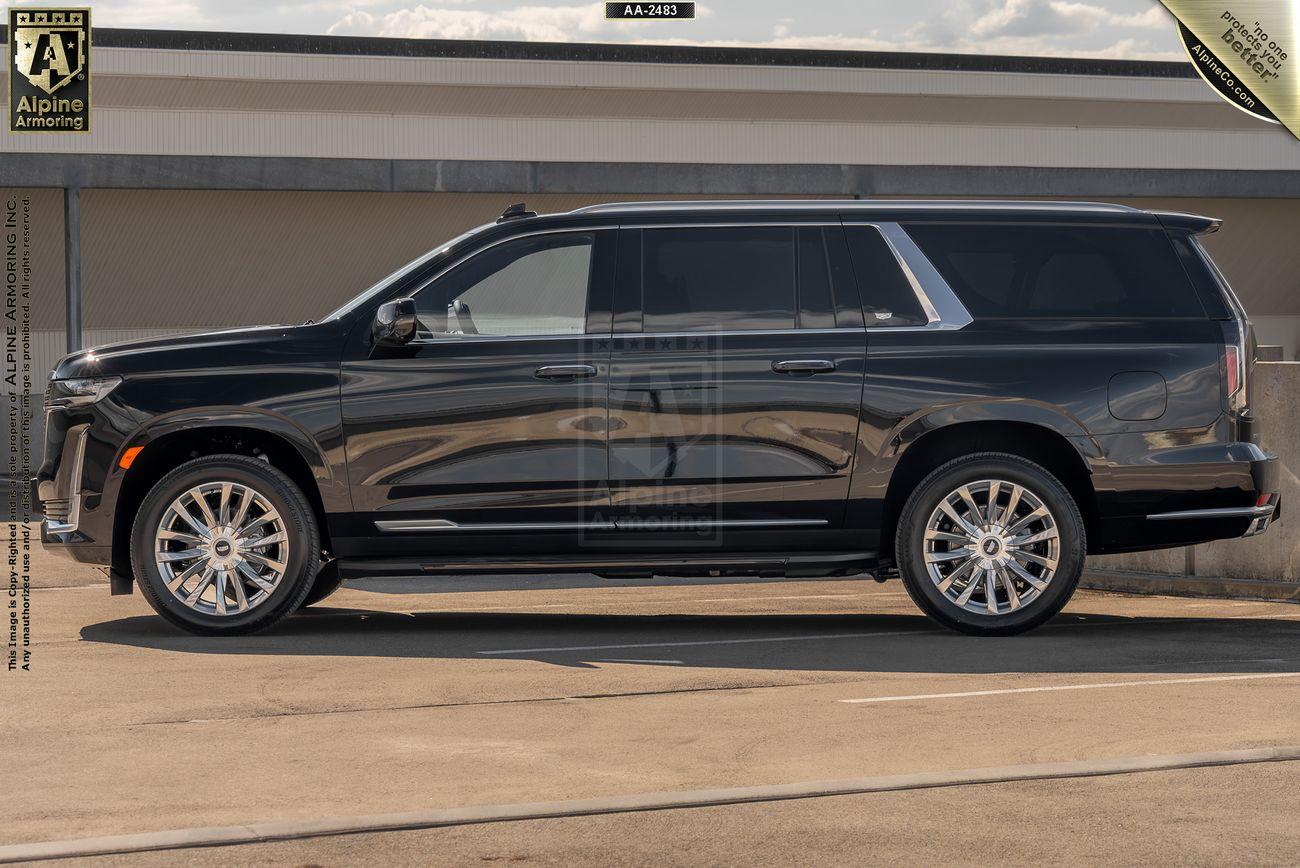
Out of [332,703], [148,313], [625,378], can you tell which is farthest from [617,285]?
[148,313]

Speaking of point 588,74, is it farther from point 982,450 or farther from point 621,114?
point 982,450

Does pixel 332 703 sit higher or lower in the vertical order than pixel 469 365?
lower

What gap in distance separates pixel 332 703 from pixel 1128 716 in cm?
296

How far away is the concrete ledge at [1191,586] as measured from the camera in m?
10.6

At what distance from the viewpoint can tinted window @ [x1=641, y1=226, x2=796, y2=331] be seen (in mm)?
8984

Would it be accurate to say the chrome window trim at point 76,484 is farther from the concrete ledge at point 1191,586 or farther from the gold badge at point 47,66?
the gold badge at point 47,66

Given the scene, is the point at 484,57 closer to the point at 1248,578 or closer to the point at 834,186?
the point at 834,186

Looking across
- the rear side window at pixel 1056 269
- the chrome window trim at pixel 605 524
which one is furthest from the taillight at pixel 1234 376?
the chrome window trim at pixel 605 524

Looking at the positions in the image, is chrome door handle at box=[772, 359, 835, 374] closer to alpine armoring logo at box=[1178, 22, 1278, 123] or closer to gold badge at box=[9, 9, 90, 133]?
gold badge at box=[9, 9, 90, 133]

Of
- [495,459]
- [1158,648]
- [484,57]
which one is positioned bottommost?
[1158,648]

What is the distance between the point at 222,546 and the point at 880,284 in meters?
3.39

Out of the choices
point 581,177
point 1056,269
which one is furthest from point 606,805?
point 581,177

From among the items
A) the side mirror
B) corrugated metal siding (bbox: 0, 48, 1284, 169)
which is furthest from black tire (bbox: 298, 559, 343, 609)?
corrugated metal siding (bbox: 0, 48, 1284, 169)

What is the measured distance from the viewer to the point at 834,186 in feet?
90.9
